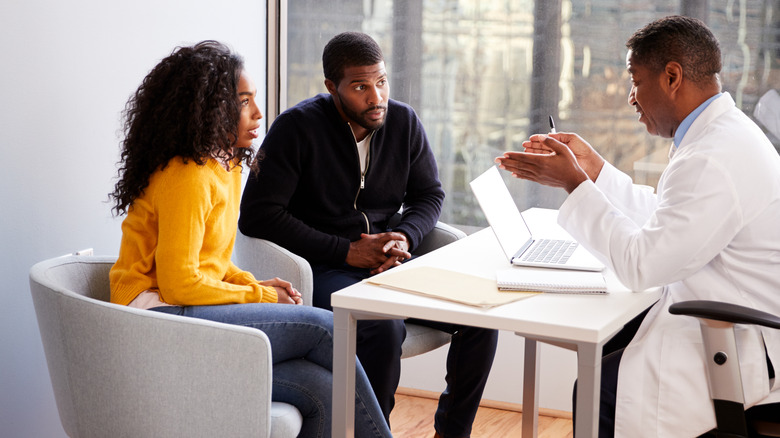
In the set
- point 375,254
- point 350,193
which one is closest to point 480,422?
point 375,254

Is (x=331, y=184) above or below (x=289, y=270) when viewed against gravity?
above

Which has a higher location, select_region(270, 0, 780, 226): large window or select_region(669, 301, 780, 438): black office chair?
select_region(270, 0, 780, 226): large window

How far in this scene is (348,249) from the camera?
2598mm

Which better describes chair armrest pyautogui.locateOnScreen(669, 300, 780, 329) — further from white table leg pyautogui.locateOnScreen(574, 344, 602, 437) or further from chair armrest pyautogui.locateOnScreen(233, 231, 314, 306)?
chair armrest pyautogui.locateOnScreen(233, 231, 314, 306)

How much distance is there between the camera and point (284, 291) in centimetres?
221

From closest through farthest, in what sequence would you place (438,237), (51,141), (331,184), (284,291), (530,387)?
(284,291)
(51,141)
(530,387)
(331,184)
(438,237)

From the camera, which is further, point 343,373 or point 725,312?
point 343,373

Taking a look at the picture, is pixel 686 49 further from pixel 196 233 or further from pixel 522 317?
pixel 196 233

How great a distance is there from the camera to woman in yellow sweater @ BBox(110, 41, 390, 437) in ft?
6.27

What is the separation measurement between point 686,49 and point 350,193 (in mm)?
1172

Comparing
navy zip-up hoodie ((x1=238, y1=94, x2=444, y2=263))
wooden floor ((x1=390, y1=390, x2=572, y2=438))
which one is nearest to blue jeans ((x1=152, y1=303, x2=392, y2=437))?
navy zip-up hoodie ((x1=238, y1=94, x2=444, y2=263))

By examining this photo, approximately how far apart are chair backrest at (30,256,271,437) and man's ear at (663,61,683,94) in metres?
1.05

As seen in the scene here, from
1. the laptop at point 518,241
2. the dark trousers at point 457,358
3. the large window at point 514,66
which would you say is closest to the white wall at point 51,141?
the dark trousers at point 457,358

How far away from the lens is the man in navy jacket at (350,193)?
2584 mm
